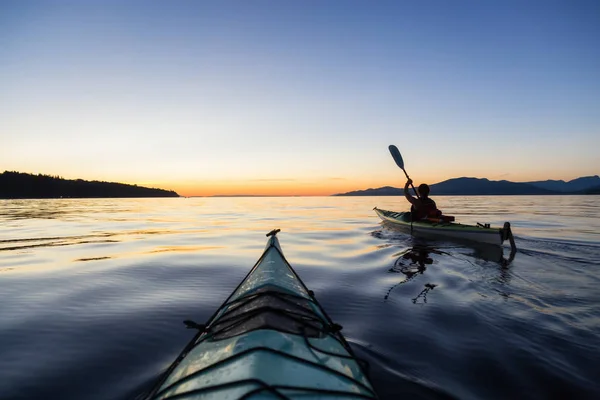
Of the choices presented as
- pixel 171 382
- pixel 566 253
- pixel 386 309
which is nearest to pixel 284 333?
pixel 171 382

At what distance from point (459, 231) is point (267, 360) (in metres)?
12.0

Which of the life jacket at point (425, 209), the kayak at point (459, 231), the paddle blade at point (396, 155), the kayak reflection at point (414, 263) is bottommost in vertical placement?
the kayak reflection at point (414, 263)

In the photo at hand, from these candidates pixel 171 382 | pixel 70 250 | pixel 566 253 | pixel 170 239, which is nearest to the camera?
pixel 171 382

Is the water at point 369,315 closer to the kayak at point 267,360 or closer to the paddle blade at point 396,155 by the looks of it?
the kayak at point 267,360

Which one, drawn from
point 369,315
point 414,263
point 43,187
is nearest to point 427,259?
point 414,263

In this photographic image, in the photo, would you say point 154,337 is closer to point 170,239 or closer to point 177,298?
point 177,298

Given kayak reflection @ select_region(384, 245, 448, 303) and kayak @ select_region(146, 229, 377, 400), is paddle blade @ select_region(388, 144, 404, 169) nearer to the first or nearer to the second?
kayak reflection @ select_region(384, 245, 448, 303)

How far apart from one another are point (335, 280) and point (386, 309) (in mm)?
2118

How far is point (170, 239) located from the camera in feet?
49.8

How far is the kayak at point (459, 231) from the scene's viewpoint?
10844 mm

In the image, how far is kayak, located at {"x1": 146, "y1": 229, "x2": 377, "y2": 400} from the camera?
6.88 ft

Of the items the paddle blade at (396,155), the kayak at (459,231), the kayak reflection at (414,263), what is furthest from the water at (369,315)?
the paddle blade at (396,155)

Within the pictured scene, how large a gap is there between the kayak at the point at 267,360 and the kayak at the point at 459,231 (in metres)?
9.90

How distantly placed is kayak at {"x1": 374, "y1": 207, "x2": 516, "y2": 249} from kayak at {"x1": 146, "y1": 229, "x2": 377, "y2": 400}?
9896 mm
